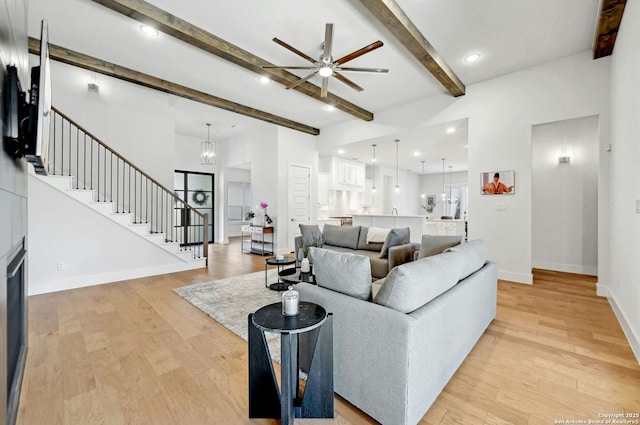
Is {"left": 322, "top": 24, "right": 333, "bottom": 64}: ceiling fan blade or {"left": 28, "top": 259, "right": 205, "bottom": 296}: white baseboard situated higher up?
{"left": 322, "top": 24, "right": 333, "bottom": 64}: ceiling fan blade

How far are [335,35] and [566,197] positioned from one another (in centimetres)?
506

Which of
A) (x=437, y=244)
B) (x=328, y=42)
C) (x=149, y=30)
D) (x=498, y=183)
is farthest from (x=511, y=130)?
(x=149, y=30)

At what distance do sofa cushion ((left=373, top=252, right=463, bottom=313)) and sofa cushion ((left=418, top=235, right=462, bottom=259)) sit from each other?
137 centimetres

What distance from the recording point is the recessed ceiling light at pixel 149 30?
3.20m

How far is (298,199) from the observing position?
23.6 ft

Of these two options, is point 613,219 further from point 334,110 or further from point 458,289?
point 334,110

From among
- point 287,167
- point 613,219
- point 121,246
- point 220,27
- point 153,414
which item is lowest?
point 153,414

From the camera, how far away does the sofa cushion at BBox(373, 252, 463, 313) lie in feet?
4.95

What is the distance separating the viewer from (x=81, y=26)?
3.27 metres

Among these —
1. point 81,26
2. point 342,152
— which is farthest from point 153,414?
point 342,152

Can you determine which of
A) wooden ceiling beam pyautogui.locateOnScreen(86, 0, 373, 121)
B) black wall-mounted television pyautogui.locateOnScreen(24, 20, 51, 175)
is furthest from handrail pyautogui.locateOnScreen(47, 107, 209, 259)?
black wall-mounted television pyautogui.locateOnScreen(24, 20, 51, 175)

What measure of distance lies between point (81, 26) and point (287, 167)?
431 cm

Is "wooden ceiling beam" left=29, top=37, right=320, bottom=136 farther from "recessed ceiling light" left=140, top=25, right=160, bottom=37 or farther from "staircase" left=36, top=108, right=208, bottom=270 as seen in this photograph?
"recessed ceiling light" left=140, top=25, right=160, bottom=37

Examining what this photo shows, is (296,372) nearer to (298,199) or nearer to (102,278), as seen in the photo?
(102,278)
